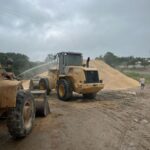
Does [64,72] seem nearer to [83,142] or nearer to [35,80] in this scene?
[35,80]

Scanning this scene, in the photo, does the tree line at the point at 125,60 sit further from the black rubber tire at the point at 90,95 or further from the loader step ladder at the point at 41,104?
the loader step ladder at the point at 41,104

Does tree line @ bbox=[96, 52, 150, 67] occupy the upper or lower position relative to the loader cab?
upper

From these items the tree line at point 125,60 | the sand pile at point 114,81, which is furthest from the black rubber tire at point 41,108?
the tree line at point 125,60

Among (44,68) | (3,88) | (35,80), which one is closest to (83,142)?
(3,88)

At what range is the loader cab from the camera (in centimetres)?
2350

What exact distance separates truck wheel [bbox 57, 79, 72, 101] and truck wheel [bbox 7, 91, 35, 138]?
33.6ft

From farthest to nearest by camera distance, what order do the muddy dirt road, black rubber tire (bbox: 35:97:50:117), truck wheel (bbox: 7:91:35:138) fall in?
1. black rubber tire (bbox: 35:97:50:117)
2. the muddy dirt road
3. truck wheel (bbox: 7:91:35:138)

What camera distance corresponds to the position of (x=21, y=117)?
1094 cm

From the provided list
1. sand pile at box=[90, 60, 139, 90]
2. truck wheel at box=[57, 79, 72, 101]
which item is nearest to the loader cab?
truck wheel at box=[57, 79, 72, 101]

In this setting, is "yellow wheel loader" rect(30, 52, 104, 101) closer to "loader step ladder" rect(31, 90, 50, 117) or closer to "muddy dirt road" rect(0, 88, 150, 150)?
"muddy dirt road" rect(0, 88, 150, 150)

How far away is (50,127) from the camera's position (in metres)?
13.2

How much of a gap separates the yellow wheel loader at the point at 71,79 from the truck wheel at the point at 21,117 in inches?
401

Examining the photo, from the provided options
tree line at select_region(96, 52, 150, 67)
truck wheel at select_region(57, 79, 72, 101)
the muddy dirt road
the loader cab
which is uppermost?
tree line at select_region(96, 52, 150, 67)

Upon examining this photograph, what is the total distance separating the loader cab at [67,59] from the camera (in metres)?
23.5
